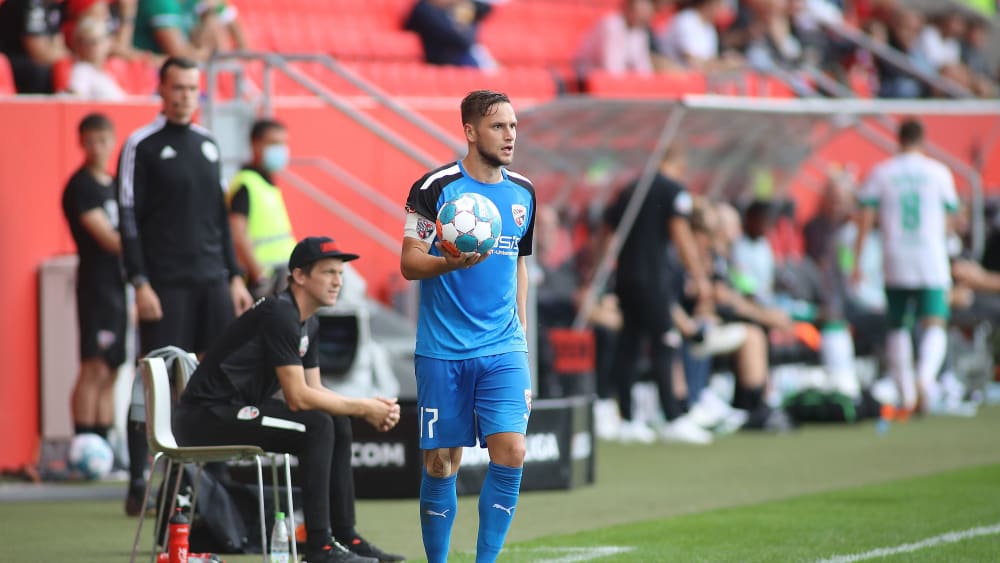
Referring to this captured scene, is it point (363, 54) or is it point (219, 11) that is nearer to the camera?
point (219, 11)

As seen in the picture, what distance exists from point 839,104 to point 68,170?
6751 mm

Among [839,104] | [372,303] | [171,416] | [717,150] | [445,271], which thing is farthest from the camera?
[717,150]

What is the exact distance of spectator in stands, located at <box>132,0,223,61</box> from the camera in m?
12.8

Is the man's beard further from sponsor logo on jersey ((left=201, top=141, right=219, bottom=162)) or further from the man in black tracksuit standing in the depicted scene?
sponsor logo on jersey ((left=201, top=141, right=219, bottom=162))

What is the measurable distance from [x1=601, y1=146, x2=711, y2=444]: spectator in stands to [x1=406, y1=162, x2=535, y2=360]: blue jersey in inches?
256

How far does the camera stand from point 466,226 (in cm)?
554

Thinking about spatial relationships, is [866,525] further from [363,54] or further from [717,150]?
[363,54]

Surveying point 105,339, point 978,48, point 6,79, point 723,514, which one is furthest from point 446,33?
point 978,48

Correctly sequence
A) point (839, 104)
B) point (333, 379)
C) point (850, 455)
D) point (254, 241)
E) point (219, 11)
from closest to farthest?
point (254, 241) < point (333, 379) < point (850, 455) < point (219, 11) < point (839, 104)

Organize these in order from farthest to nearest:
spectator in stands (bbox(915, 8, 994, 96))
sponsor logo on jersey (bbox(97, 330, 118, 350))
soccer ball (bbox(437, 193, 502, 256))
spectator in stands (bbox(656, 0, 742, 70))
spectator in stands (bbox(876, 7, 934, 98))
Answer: spectator in stands (bbox(915, 8, 994, 96)), spectator in stands (bbox(876, 7, 934, 98)), spectator in stands (bbox(656, 0, 742, 70)), sponsor logo on jersey (bbox(97, 330, 118, 350)), soccer ball (bbox(437, 193, 502, 256))

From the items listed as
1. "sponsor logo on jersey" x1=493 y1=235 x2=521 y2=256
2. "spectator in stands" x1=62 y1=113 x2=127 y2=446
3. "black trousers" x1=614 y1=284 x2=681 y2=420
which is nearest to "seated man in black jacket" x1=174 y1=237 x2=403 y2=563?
"sponsor logo on jersey" x1=493 y1=235 x2=521 y2=256

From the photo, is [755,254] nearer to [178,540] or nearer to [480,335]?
[480,335]

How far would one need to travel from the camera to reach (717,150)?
50.1 ft

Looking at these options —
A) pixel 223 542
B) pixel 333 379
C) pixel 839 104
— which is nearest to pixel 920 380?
pixel 839 104
